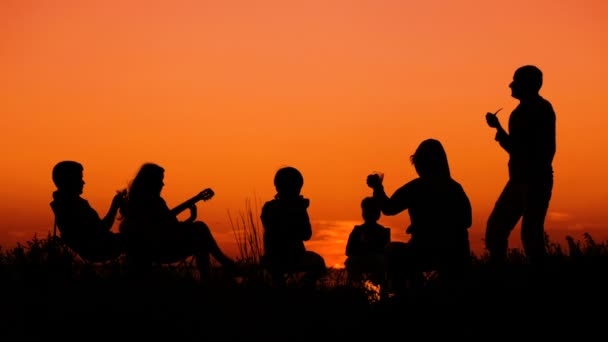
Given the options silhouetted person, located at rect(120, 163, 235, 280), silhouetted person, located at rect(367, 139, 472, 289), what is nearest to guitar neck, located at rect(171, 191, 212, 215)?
silhouetted person, located at rect(120, 163, 235, 280)

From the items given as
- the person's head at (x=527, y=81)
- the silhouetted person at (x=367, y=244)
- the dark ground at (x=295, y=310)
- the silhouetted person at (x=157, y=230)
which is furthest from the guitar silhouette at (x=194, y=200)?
the person's head at (x=527, y=81)

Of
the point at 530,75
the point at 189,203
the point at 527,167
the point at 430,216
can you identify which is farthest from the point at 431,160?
the point at 189,203

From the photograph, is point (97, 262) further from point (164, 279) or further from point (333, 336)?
point (333, 336)

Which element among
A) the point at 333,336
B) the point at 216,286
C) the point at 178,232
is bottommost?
the point at 333,336

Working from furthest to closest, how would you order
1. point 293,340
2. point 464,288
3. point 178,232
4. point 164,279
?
point 178,232 < point 164,279 < point 464,288 < point 293,340

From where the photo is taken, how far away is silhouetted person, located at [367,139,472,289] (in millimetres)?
8366

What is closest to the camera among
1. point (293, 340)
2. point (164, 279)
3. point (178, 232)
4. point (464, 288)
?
point (293, 340)

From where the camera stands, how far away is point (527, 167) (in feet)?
30.5

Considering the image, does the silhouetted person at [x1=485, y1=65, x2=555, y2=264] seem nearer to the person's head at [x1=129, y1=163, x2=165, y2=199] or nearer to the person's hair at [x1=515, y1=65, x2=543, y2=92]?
the person's hair at [x1=515, y1=65, x2=543, y2=92]

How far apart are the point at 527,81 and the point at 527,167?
87 cm

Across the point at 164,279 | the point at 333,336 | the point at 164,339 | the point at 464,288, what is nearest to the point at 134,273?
the point at 164,279

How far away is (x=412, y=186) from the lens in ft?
27.7

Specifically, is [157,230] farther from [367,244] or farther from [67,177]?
[367,244]

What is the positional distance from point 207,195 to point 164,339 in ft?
7.68
